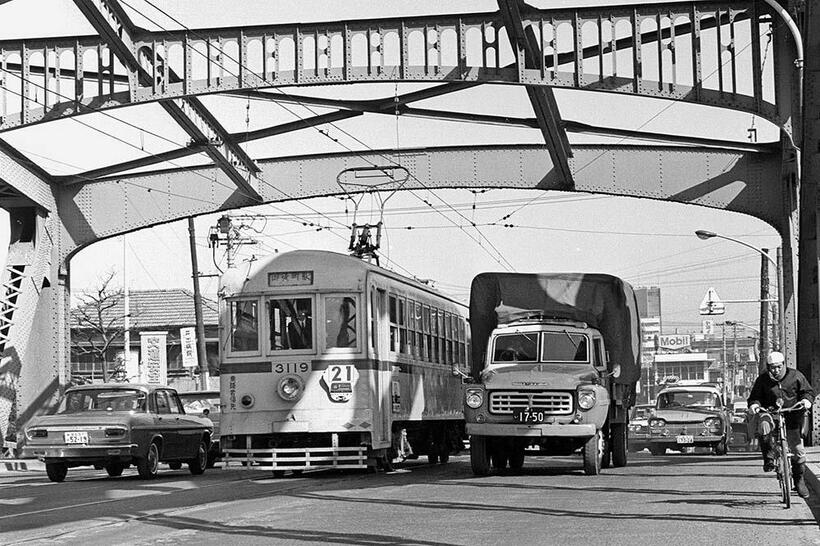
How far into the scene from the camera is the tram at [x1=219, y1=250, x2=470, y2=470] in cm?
1994

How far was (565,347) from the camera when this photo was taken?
2102cm

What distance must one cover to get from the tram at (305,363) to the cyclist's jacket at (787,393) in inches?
284

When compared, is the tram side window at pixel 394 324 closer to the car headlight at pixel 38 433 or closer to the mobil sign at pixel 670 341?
the car headlight at pixel 38 433

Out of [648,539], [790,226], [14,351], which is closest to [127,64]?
[14,351]

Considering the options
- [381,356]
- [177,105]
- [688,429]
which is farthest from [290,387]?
[688,429]

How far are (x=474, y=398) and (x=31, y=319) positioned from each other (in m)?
14.1

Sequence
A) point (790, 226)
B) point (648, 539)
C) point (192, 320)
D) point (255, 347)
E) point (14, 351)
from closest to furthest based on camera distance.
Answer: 1. point (648, 539)
2. point (255, 347)
3. point (790, 226)
4. point (14, 351)
5. point (192, 320)

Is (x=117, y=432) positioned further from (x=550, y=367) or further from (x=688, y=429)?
(x=688, y=429)

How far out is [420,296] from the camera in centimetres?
2397

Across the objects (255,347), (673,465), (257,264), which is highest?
(257,264)

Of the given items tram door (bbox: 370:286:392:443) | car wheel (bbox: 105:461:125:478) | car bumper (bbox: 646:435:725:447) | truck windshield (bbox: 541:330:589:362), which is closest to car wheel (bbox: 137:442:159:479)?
car wheel (bbox: 105:461:125:478)

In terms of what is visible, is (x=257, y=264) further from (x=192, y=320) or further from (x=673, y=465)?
(x=192, y=320)

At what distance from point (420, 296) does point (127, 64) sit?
655 cm

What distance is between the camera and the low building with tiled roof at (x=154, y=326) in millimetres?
71938
